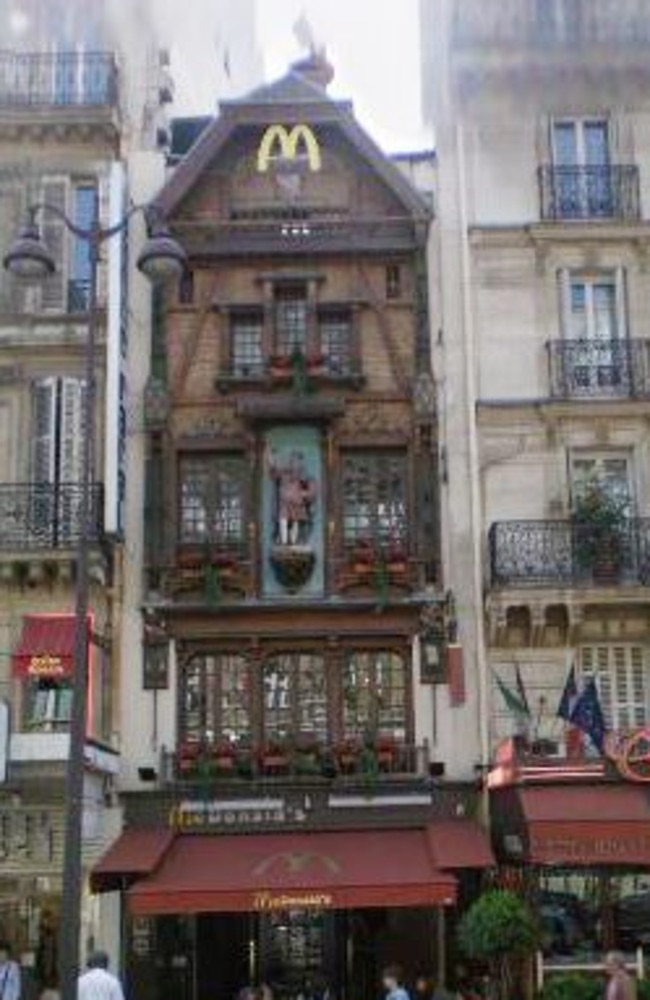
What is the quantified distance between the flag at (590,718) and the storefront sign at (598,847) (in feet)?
4.88

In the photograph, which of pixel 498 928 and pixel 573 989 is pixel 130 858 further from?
pixel 573 989

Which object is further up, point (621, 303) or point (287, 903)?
point (621, 303)

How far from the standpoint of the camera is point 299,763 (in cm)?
2091

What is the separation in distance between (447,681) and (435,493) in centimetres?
284

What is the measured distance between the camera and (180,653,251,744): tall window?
69.8 feet

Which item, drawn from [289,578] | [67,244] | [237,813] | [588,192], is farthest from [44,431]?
[588,192]

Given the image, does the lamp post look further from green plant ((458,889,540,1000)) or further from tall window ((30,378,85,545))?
tall window ((30,378,85,545))

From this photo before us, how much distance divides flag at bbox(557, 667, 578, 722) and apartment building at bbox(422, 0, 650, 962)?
3.0 inches

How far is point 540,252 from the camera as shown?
22875mm

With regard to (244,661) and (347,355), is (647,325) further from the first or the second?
(244,661)

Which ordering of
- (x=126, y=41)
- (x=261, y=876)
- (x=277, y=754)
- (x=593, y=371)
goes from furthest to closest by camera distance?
(x=593, y=371), (x=277, y=754), (x=261, y=876), (x=126, y=41)

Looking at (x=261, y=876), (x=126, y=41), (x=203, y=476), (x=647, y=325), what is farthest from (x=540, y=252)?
(x=126, y=41)

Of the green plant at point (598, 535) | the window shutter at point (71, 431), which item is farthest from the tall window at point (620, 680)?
the window shutter at point (71, 431)

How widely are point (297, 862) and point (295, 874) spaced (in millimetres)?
395
